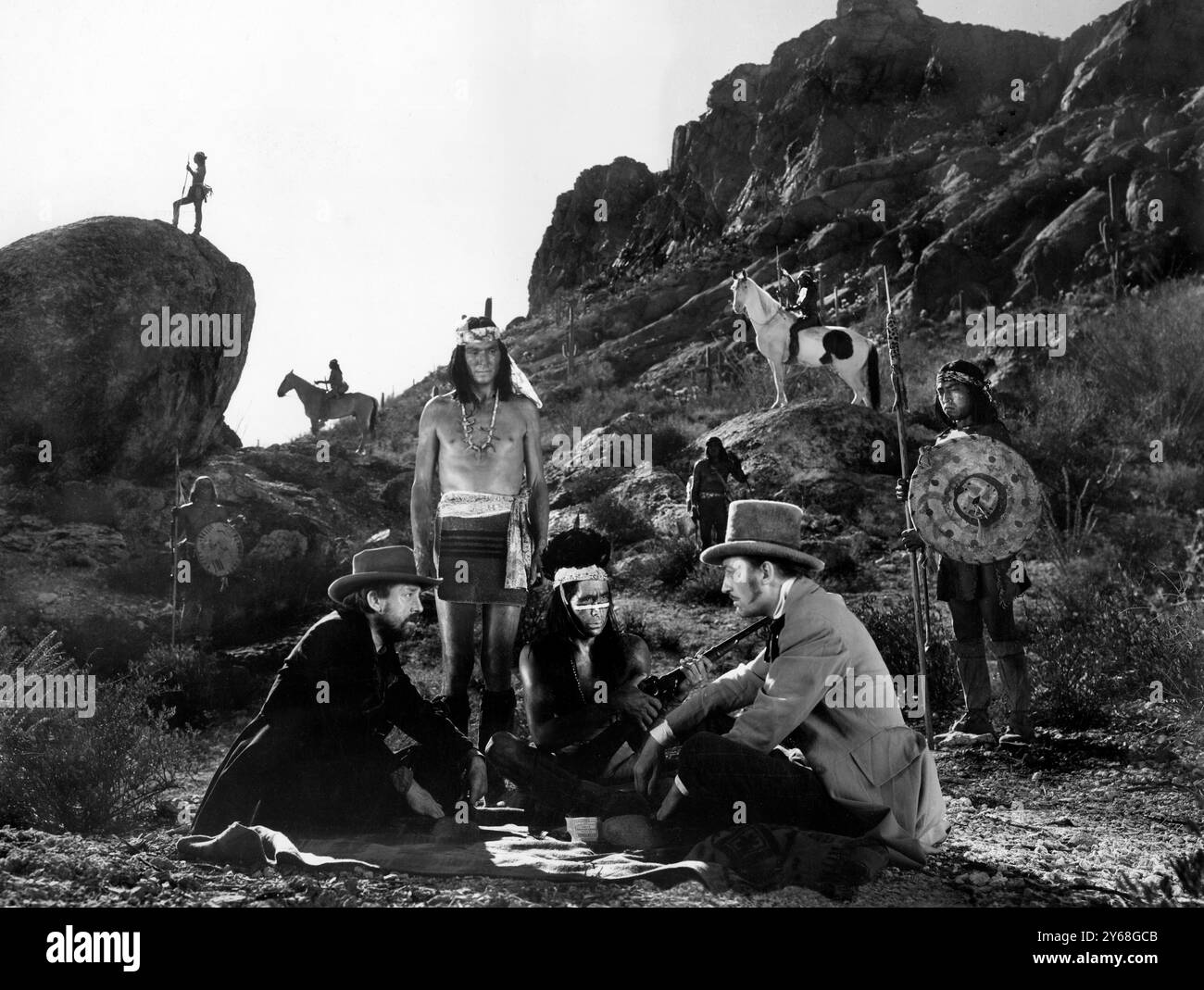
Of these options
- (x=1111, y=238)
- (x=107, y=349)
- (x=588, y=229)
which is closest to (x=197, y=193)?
(x=107, y=349)

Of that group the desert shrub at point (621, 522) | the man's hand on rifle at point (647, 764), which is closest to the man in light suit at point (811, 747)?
the man's hand on rifle at point (647, 764)

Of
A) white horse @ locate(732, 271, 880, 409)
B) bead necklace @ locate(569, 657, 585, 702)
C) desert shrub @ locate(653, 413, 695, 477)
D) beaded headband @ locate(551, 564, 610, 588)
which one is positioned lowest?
bead necklace @ locate(569, 657, 585, 702)

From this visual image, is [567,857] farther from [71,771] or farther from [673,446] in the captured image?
[673,446]

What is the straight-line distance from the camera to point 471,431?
237 inches

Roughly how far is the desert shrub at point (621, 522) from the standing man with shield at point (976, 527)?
565 centimetres

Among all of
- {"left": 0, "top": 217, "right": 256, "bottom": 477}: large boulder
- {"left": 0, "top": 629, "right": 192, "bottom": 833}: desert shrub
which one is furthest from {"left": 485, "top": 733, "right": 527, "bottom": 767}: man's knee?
{"left": 0, "top": 217, "right": 256, "bottom": 477}: large boulder

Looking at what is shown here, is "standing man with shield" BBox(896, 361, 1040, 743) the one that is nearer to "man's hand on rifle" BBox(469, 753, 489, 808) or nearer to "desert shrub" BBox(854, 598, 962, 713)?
"desert shrub" BBox(854, 598, 962, 713)

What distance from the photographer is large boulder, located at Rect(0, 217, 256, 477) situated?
43.8 ft

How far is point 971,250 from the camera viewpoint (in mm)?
28547

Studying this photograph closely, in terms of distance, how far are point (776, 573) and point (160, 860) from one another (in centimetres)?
275

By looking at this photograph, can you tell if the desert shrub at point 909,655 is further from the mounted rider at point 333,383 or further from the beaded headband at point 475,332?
the mounted rider at point 333,383

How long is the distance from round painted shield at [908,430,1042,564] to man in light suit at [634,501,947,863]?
1799 mm

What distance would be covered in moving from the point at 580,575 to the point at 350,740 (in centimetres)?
130
